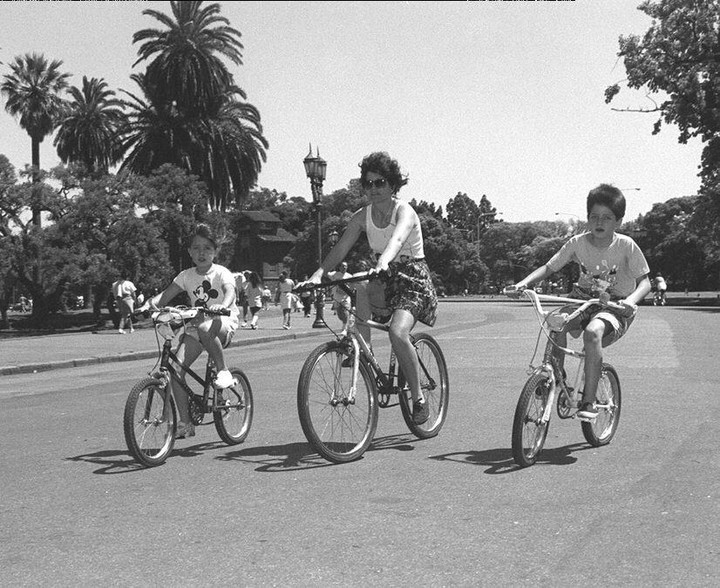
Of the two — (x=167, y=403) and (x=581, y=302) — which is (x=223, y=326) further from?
(x=581, y=302)

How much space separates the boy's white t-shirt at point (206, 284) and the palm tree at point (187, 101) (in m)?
39.0

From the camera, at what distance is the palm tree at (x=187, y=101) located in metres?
43.6

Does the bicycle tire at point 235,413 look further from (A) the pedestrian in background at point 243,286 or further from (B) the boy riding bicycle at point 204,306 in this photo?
(A) the pedestrian in background at point 243,286

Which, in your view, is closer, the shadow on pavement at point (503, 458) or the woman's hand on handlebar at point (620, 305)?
the shadow on pavement at point (503, 458)

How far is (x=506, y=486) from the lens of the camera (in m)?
4.62

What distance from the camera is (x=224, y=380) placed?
5621 mm

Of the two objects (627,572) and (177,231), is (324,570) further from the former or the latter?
(177,231)

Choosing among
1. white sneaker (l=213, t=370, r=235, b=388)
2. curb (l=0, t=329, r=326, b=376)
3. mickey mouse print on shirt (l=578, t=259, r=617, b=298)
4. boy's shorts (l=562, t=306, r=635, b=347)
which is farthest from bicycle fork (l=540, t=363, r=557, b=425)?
curb (l=0, t=329, r=326, b=376)

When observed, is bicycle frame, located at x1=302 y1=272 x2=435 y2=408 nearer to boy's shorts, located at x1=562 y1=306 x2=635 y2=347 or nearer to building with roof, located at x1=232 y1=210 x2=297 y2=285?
boy's shorts, located at x1=562 y1=306 x2=635 y2=347

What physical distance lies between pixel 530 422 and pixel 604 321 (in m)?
0.80

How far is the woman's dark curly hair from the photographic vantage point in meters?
5.60

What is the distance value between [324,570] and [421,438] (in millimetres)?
2825

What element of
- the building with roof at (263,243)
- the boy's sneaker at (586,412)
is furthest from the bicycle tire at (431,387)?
the building with roof at (263,243)

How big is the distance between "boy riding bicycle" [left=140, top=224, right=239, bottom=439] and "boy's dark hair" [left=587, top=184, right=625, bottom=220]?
237 cm
